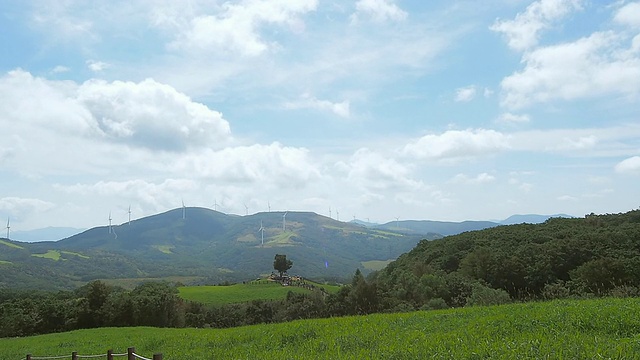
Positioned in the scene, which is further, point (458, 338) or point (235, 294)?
point (235, 294)

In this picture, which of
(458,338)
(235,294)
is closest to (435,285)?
(458,338)

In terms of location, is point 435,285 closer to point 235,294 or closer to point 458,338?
point 458,338

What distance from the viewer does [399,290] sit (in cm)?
7100

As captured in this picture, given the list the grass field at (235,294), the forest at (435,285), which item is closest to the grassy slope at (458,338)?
the forest at (435,285)

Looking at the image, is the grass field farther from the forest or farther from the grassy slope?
the grassy slope

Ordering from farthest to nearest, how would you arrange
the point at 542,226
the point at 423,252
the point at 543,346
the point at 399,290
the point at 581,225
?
the point at 423,252, the point at 542,226, the point at 581,225, the point at 399,290, the point at 543,346

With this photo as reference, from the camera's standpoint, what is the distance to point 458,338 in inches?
602

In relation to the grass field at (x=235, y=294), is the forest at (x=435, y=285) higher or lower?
higher

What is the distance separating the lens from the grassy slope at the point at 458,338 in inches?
498

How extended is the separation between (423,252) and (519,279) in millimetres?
47898

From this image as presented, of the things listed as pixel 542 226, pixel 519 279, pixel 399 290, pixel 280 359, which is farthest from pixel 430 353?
pixel 542 226

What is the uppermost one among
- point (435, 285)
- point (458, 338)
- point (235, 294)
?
point (458, 338)

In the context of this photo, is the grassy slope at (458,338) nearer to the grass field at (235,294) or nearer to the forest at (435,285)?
the forest at (435,285)

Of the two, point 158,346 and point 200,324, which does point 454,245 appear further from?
point 158,346
